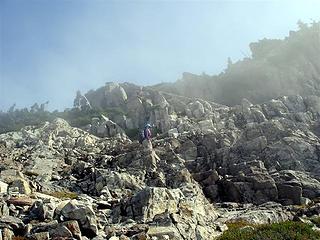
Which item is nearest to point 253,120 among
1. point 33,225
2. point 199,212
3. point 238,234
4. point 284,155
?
point 284,155

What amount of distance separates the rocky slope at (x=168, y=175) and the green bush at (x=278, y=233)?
244cm

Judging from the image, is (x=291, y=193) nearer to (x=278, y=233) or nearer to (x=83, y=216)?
(x=278, y=233)

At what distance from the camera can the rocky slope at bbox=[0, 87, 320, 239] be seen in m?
28.5

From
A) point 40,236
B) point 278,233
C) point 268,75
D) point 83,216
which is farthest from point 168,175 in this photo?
point 268,75

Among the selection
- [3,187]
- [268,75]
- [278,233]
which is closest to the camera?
[278,233]

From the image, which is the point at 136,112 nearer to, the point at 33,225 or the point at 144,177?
the point at 144,177

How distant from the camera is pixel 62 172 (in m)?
62.9

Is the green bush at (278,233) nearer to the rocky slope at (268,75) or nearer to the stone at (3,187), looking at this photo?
the stone at (3,187)

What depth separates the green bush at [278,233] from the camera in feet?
93.8

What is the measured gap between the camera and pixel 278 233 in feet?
96.1

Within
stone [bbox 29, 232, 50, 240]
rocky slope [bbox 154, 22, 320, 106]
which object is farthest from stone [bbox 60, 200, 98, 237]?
rocky slope [bbox 154, 22, 320, 106]

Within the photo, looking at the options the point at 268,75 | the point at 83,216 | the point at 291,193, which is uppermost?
the point at 268,75

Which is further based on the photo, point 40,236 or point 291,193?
point 291,193

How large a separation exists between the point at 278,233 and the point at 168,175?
95.0ft
